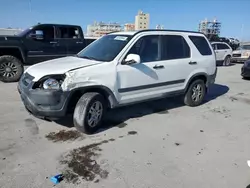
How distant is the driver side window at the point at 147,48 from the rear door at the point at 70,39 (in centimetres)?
547

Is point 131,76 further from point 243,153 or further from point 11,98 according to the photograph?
point 11,98

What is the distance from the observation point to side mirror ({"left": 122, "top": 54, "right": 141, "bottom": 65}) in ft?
13.8

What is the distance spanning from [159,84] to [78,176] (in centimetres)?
277

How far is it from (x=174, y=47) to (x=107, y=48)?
1571 mm

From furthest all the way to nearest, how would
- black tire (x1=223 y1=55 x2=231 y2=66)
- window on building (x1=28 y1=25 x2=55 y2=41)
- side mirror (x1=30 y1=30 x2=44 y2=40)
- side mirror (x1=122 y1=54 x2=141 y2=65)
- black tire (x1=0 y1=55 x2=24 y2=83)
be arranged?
black tire (x1=223 y1=55 x2=231 y2=66), window on building (x1=28 y1=25 x2=55 y2=41), side mirror (x1=30 y1=30 x2=44 y2=40), black tire (x1=0 y1=55 x2=24 y2=83), side mirror (x1=122 y1=54 x2=141 y2=65)

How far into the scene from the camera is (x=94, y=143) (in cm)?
380

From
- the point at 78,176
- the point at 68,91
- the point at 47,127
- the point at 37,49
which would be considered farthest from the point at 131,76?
the point at 37,49

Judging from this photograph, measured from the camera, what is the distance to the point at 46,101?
12.1 ft

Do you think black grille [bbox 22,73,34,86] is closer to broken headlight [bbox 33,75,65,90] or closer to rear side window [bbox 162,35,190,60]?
broken headlight [bbox 33,75,65,90]

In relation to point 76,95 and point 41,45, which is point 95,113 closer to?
point 76,95

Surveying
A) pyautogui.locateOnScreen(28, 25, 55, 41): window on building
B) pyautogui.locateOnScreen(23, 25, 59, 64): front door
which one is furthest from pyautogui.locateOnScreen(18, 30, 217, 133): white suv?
pyautogui.locateOnScreen(28, 25, 55, 41): window on building

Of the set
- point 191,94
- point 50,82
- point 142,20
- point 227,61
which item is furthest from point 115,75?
point 142,20

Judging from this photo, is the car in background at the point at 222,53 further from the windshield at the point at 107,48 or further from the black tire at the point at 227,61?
the windshield at the point at 107,48

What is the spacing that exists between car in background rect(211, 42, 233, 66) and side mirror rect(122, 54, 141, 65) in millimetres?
12613
